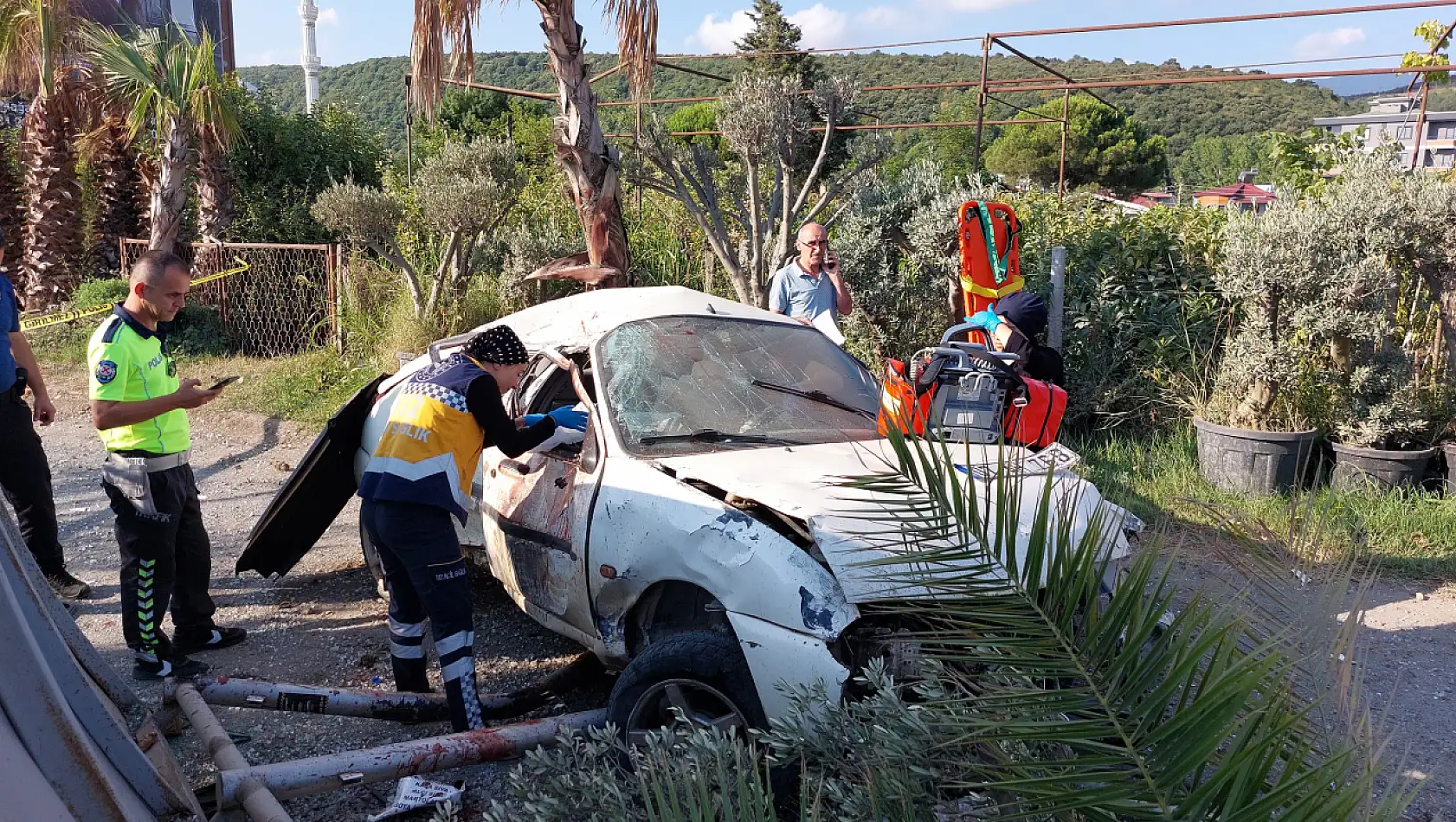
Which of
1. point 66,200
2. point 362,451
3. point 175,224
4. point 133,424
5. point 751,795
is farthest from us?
point 66,200

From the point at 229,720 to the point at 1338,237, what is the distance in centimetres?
700

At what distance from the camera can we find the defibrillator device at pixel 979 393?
3965mm

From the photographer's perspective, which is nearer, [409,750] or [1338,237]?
[409,750]

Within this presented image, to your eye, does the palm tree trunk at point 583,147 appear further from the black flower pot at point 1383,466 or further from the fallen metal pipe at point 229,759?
the black flower pot at point 1383,466

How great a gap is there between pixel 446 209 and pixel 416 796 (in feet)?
26.5

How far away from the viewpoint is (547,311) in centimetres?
480

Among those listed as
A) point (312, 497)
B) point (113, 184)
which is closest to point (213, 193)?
point (113, 184)

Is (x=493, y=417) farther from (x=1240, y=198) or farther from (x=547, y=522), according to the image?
(x=1240, y=198)

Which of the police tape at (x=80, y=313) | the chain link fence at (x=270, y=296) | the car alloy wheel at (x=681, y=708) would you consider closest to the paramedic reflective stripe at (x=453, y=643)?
the car alloy wheel at (x=681, y=708)

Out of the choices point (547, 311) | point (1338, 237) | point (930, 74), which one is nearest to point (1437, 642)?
point (1338, 237)

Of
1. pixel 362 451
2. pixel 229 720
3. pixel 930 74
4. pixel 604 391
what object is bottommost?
pixel 229 720

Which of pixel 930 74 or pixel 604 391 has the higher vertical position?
pixel 930 74

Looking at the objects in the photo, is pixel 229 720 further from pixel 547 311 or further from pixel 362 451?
pixel 547 311

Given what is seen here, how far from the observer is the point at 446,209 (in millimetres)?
10578
